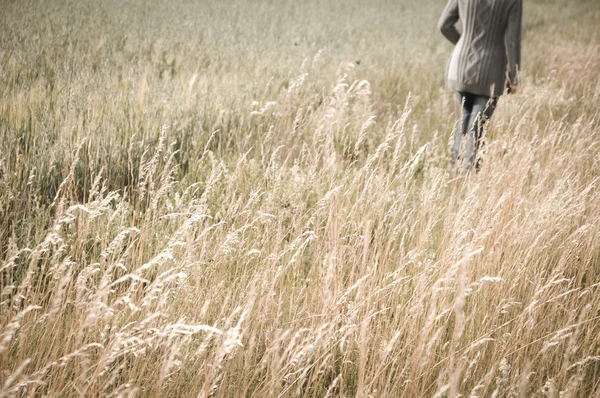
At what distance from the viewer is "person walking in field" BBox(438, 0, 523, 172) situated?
11.3 feet

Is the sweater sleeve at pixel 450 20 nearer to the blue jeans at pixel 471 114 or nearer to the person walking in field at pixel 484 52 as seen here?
the person walking in field at pixel 484 52

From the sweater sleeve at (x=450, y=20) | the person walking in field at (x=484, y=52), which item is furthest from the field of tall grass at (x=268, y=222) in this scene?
the sweater sleeve at (x=450, y=20)

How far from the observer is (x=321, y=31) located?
1020 centimetres

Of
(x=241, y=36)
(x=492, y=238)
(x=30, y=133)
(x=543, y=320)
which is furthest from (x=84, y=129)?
(x=241, y=36)

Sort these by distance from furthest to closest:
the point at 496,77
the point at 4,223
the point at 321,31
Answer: the point at 321,31, the point at 496,77, the point at 4,223

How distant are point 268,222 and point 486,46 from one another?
9.08 feet

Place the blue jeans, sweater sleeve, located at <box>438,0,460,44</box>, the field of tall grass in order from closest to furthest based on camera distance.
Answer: the field of tall grass < the blue jeans < sweater sleeve, located at <box>438,0,460,44</box>

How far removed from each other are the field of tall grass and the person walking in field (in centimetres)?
37

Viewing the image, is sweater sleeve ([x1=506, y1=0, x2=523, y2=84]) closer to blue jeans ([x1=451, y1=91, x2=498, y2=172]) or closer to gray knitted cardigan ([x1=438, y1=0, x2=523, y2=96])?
gray knitted cardigan ([x1=438, y1=0, x2=523, y2=96])

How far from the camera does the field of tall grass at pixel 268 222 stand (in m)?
1.41

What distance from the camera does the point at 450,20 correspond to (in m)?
3.88

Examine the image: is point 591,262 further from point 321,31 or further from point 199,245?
point 321,31

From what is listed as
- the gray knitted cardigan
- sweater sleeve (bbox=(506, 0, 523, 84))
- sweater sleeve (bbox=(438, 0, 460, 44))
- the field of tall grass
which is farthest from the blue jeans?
sweater sleeve (bbox=(438, 0, 460, 44))

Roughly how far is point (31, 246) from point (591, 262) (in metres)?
3.03
